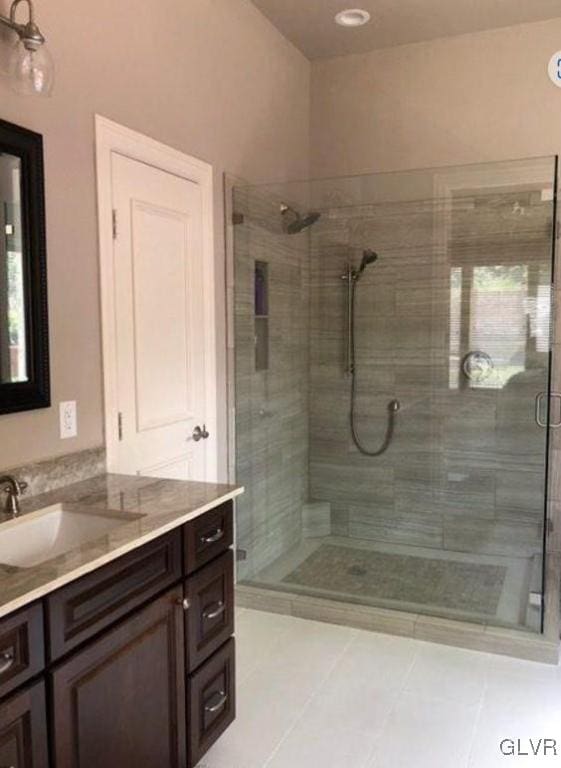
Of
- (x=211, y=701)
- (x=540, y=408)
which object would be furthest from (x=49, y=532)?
(x=540, y=408)

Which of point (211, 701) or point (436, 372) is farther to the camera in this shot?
point (436, 372)

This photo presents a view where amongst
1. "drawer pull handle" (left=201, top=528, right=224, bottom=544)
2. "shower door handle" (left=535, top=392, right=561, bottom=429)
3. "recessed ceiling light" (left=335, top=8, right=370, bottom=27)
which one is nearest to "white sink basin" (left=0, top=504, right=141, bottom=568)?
"drawer pull handle" (left=201, top=528, right=224, bottom=544)

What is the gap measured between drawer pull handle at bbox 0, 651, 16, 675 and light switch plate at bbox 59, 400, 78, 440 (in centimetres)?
97

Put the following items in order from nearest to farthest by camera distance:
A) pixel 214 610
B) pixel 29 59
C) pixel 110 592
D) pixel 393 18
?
1. pixel 110 592
2. pixel 29 59
3. pixel 214 610
4. pixel 393 18

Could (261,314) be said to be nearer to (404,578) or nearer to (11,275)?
(404,578)

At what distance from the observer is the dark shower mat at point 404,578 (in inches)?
124

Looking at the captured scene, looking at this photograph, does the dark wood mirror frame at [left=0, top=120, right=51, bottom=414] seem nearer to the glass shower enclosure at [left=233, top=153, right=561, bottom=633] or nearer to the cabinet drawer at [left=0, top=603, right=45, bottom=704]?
the cabinet drawer at [left=0, top=603, right=45, bottom=704]

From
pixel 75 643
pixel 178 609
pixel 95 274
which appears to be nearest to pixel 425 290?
pixel 95 274

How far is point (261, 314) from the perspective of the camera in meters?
3.56

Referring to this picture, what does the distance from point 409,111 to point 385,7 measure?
0.65 meters

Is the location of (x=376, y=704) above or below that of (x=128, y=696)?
below

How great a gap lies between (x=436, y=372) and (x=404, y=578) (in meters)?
1.16

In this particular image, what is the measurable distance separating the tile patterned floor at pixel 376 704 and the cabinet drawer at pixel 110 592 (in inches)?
31.6

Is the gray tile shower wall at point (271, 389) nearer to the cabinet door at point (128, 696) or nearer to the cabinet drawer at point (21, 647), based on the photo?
the cabinet door at point (128, 696)
